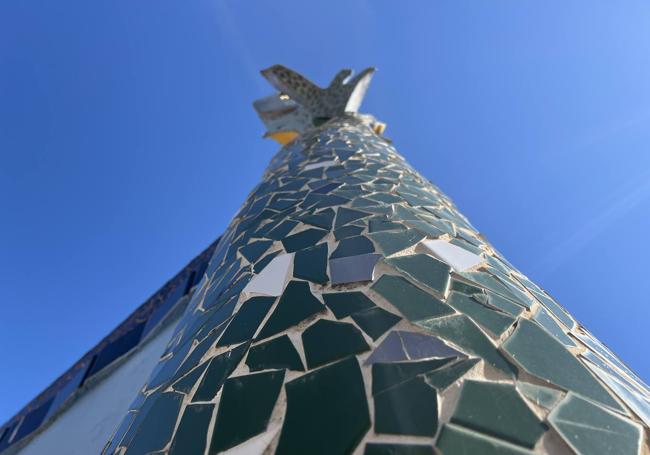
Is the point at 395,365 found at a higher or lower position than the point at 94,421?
higher

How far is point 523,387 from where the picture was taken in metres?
1.02

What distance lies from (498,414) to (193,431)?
857mm

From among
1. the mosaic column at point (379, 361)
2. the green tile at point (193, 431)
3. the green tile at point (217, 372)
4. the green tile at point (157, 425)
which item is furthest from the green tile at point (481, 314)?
the green tile at point (157, 425)

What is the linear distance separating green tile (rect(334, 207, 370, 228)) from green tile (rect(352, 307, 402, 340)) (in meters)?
0.79

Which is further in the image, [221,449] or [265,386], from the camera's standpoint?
[265,386]

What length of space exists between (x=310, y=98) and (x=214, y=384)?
20.7ft

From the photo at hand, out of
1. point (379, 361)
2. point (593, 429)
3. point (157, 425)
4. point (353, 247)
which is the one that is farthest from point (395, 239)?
point (157, 425)

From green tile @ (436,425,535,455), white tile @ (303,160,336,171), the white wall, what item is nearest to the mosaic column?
green tile @ (436,425,535,455)

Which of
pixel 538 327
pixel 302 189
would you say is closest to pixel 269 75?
pixel 302 189

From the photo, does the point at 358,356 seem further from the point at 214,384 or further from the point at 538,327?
the point at 538,327

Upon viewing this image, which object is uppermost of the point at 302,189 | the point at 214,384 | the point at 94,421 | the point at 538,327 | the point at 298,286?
the point at 302,189

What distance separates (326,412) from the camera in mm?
1000

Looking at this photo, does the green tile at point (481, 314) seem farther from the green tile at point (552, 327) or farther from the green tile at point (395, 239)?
the green tile at point (395, 239)

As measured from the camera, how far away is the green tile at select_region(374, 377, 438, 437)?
91 cm
